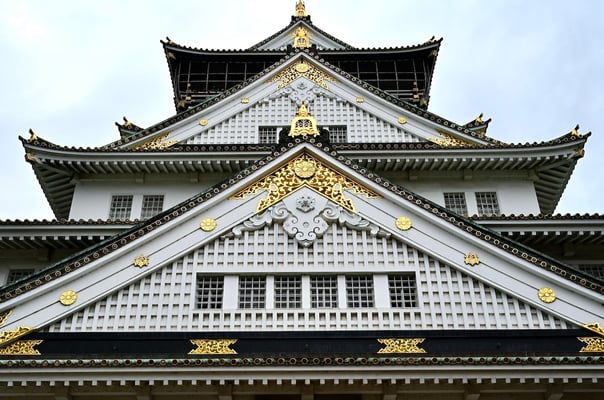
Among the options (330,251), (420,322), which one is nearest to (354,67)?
(330,251)

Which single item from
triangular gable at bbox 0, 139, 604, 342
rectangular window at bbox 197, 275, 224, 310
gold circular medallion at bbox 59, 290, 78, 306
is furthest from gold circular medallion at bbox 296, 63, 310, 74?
gold circular medallion at bbox 59, 290, 78, 306

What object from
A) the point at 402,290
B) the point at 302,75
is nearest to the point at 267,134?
the point at 302,75

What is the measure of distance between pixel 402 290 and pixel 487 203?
8.50m

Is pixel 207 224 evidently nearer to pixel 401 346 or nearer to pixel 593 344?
pixel 401 346

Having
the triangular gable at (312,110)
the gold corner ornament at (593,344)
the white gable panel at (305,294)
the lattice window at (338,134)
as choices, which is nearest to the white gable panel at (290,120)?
the triangular gable at (312,110)

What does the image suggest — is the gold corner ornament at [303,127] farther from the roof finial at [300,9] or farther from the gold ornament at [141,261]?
the roof finial at [300,9]

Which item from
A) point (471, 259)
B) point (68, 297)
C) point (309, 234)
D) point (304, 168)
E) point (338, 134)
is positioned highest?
point (338, 134)

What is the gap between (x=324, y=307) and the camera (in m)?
13.2

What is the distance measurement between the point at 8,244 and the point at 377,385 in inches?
511

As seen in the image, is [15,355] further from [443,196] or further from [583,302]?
[443,196]

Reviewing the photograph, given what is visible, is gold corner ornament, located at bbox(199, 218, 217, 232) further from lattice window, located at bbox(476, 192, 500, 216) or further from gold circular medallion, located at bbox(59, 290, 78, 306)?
lattice window, located at bbox(476, 192, 500, 216)

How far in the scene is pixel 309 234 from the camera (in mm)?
13898

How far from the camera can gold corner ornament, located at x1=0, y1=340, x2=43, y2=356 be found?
11719mm

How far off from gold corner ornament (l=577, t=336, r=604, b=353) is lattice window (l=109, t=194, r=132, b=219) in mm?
14831
